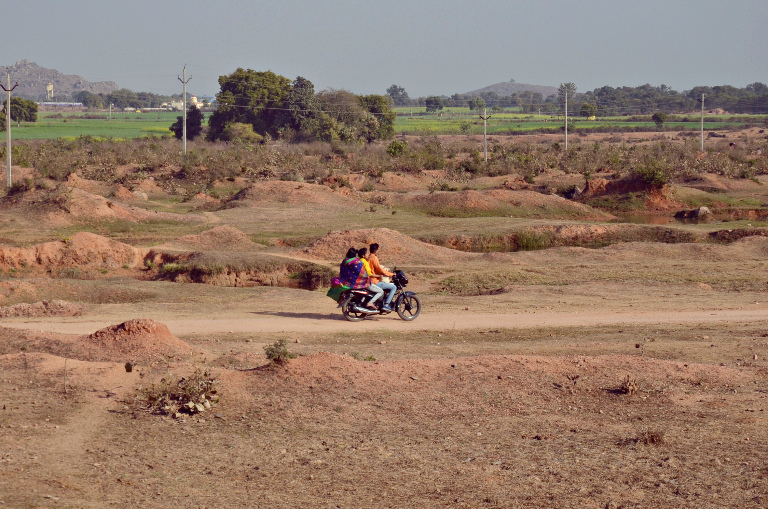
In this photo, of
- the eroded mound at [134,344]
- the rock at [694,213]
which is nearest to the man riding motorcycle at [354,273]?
the eroded mound at [134,344]

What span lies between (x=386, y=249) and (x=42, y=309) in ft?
36.3

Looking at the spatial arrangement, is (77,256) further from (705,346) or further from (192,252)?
(705,346)

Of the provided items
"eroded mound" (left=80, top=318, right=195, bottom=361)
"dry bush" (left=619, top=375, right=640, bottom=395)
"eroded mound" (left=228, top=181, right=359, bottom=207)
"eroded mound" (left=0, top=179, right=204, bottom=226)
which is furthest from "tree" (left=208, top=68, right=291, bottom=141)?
"dry bush" (left=619, top=375, right=640, bottom=395)

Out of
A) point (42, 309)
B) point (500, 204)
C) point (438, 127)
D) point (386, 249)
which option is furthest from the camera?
point (438, 127)

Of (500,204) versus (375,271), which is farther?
(500,204)

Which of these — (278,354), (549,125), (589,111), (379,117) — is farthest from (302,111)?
(278,354)

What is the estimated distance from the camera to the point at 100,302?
60.2 ft

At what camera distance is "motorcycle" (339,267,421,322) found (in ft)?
51.2

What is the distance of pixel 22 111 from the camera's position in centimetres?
10519

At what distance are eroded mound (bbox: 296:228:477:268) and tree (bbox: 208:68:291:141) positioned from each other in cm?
5559

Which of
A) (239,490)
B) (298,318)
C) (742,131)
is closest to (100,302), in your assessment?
(298,318)

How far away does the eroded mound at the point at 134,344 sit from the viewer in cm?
1139

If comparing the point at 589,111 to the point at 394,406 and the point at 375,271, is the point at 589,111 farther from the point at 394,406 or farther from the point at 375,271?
the point at 394,406

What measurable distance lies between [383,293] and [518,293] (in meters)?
4.79
